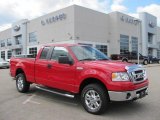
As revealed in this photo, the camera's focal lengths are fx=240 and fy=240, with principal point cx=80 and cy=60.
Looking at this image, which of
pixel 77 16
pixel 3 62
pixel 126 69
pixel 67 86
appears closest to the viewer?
pixel 126 69

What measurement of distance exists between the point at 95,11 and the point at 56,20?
761cm

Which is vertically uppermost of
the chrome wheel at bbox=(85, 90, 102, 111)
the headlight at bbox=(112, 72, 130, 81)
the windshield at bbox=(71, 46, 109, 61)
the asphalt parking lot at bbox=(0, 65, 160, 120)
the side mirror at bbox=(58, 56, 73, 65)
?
the windshield at bbox=(71, 46, 109, 61)

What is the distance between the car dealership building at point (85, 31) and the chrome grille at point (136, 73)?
33989 millimetres

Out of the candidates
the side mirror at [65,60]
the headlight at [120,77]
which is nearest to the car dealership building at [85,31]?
the side mirror at [65,60]

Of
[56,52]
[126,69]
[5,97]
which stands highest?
[56,52]

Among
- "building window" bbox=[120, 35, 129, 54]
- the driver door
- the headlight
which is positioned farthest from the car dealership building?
the headlight

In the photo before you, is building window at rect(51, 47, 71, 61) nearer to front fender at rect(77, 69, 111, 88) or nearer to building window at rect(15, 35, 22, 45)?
front fender at rect(77, 69, 111, 88)

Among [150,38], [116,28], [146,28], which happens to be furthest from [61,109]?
[150,38]

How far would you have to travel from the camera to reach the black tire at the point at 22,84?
30.9 feet

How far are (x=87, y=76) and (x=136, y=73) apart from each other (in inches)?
52.3

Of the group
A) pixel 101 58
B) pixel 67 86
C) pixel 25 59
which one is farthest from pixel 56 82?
pixel 25 59

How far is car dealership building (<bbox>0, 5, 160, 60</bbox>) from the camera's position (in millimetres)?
42156

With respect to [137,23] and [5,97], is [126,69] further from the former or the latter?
[137,23]

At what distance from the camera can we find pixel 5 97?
28.7 ft
